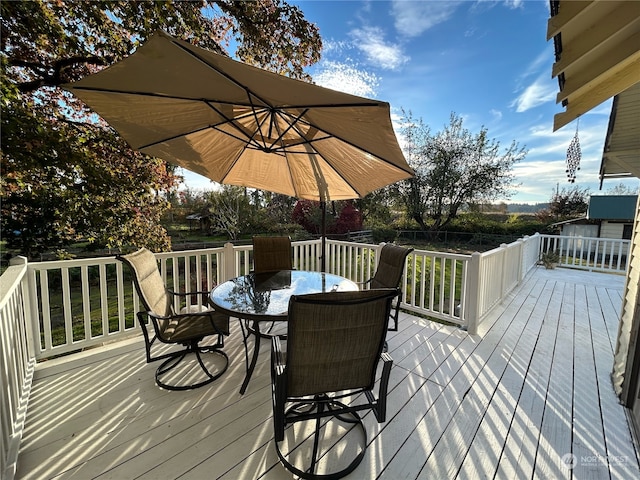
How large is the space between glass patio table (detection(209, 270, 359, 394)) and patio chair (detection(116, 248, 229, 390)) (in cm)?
24

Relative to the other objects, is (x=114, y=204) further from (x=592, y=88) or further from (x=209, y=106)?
(x=592, y=88)

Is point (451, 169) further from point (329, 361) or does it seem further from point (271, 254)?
point (329, 361)

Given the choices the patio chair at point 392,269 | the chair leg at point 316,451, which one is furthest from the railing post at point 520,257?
the chair leg at point 316,451

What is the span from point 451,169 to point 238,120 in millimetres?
13407

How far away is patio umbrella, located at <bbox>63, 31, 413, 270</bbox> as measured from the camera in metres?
1.61

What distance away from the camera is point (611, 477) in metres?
1.54

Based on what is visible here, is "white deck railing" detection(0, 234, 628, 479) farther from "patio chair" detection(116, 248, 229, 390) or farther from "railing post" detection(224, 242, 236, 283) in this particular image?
"patio chair" detection(116, 248, 229, 390)

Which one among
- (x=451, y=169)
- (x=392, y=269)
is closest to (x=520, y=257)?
(x=392, y=269)

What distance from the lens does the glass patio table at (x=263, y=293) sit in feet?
6.46

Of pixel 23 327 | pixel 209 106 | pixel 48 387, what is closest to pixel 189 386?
pixel 48 387

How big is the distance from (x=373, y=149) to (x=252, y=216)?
13.3 m

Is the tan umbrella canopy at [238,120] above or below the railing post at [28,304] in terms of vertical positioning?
above

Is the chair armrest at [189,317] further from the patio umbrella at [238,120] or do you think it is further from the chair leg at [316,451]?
the patio umbrella at [238,120]

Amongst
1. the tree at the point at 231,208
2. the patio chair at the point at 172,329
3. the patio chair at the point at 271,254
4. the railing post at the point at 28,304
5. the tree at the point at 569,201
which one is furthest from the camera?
the tree at the point at 569,201
